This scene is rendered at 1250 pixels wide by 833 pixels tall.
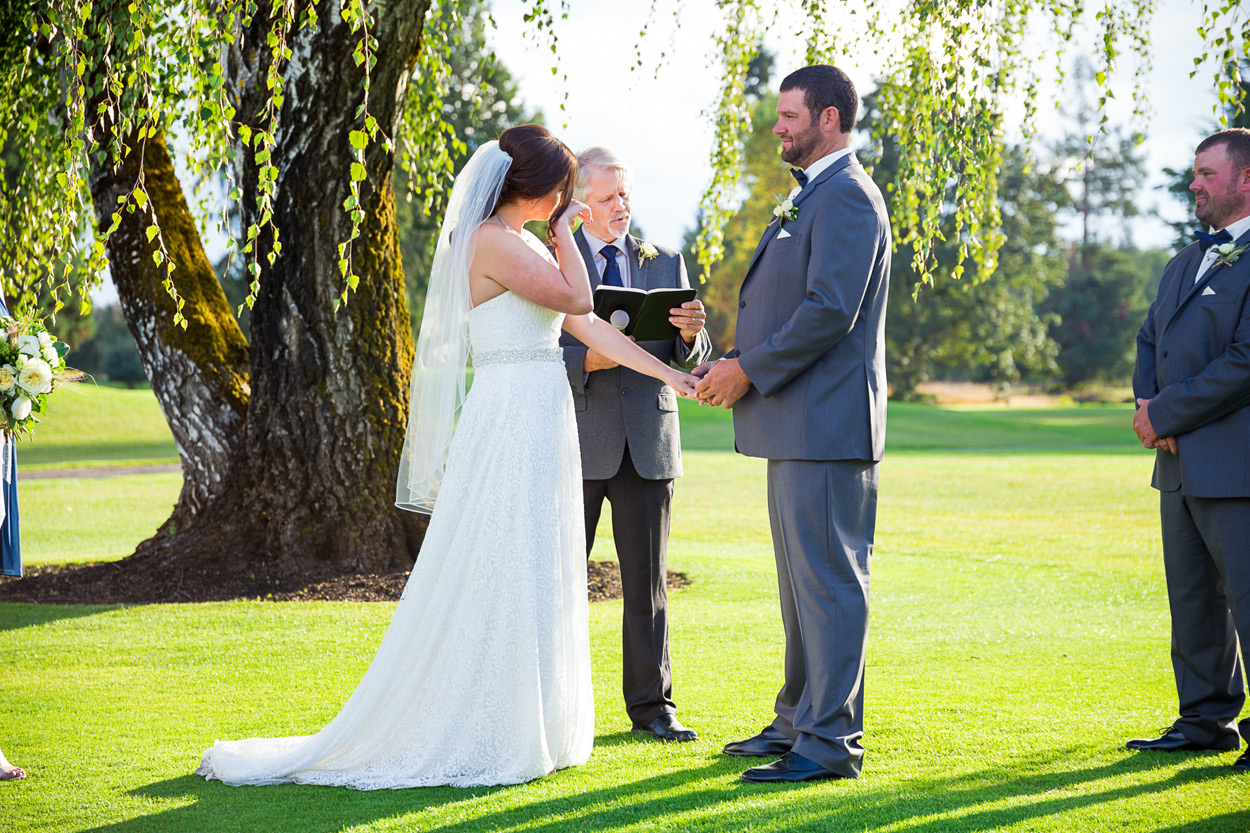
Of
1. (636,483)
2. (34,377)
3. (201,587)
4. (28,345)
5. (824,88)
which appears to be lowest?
(201,587)

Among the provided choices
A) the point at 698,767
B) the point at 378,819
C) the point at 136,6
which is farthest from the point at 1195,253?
the point at 136,6

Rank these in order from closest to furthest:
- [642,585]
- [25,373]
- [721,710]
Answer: [25,373] → [642,585] → [721,710]

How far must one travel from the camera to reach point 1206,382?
3584 millimetres

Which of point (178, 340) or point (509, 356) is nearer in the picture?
point (509, 356)

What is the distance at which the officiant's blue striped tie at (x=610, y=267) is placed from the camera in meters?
4.22

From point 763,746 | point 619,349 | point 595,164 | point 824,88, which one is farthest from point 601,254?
point 763,746

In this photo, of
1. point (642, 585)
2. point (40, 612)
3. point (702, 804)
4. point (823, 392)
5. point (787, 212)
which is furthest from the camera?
point (40, 612)

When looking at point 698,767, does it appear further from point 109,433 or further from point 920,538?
point 109,433

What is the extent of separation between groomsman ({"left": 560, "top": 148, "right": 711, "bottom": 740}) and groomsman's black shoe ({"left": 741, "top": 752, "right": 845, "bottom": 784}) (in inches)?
21.9

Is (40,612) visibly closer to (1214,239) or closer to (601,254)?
(601,254)

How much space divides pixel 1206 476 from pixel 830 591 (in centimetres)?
136

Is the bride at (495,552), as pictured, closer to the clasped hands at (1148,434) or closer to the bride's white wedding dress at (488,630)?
the bride's white wedding dress at (488,630)

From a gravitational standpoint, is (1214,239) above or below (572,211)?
below

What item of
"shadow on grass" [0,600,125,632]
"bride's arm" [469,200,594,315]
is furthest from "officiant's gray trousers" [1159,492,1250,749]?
"shadow on grass" [0,600,125,632]
